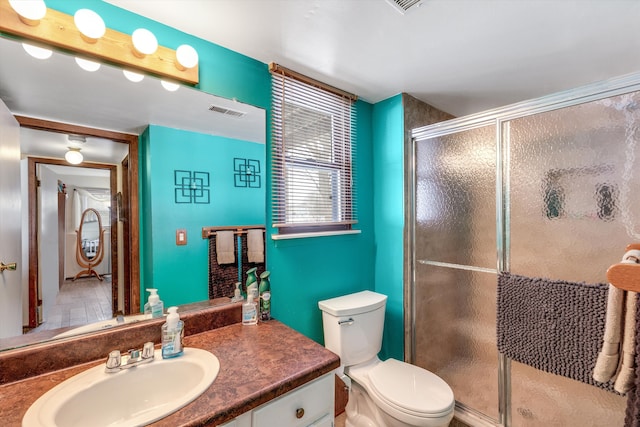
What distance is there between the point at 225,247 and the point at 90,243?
531 mm

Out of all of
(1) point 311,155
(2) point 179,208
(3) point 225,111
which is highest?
(3) point 225,111

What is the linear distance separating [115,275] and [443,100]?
2337 mm

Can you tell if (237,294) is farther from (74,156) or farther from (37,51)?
(37,51)

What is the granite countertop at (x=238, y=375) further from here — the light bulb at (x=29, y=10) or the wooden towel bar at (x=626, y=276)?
the light bulb at (x=29, y=10)

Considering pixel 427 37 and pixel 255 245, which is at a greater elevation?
pixel 427 37

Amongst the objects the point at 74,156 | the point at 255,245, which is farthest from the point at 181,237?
the point at 74,156

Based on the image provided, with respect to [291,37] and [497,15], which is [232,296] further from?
[497,15]

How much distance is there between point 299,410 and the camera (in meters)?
0.96

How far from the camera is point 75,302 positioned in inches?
42.2

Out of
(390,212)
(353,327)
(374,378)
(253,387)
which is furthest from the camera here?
(390,212)

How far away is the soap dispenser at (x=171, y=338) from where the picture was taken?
3.45 ft

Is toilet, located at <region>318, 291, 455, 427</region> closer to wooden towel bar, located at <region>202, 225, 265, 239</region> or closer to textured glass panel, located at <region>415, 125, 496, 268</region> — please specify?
textured glass panel, located at <region>415, 125, 496, 268</region>

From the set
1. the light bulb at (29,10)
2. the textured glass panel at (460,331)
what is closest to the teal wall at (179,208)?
the light bulb at (29,10)

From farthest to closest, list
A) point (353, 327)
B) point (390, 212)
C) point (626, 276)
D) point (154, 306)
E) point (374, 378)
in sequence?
point (390, 212)
point (353, 327)
point (374, 378)
point (154, 306)
point (626, 276)
